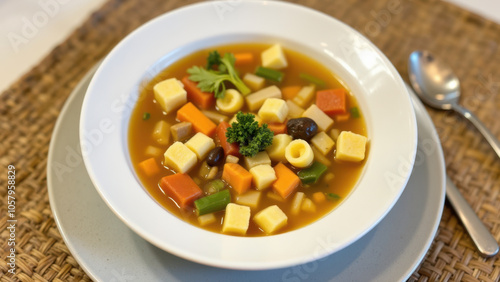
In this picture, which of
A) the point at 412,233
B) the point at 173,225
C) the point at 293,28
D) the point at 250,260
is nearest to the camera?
the point at 250,260

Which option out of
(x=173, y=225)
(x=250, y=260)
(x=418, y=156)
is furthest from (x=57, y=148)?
(x=418, y=156)

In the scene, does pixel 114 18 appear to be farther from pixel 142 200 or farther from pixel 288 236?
pixel 288 236

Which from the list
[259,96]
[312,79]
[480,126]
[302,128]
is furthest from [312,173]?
[480,126]

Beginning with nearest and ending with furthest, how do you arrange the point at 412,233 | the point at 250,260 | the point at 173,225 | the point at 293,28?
the point at 250,260 → the point at 173,225 → the point at 412,233 → the point at 293,28

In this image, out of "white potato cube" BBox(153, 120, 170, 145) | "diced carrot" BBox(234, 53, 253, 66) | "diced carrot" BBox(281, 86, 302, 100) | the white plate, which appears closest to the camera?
the white plate

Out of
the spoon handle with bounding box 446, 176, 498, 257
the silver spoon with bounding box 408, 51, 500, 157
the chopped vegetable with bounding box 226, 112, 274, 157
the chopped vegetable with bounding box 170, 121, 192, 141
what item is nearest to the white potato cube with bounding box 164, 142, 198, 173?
the chopped vegetable with bounding box 170, 121, 192, 141

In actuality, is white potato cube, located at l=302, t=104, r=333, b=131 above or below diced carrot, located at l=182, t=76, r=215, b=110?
below

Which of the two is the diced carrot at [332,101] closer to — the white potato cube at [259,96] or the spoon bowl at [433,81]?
the white potato cube at [259,96]

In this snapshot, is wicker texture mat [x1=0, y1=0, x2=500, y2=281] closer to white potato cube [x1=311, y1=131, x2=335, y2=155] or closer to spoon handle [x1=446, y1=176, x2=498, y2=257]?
spoon handle [x1=446, y1=176, x2=498, y2=257]
